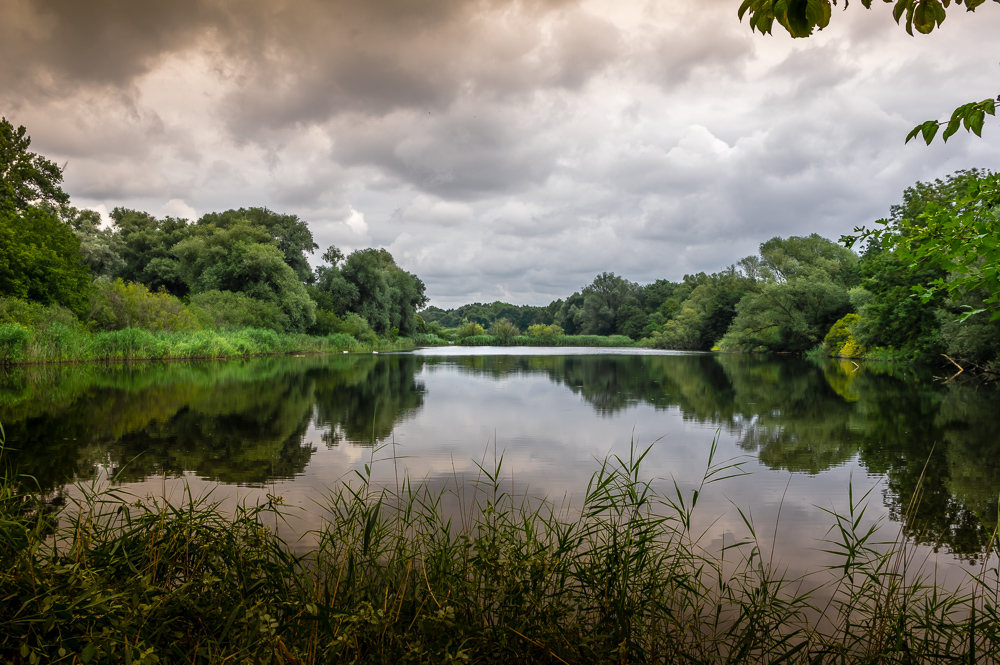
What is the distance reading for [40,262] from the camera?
24.0 metres

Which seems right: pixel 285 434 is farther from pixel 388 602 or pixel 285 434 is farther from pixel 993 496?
pixel 993 496

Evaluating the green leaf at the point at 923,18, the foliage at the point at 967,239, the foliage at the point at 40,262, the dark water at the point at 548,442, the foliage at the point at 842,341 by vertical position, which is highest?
the foliage at the point at 40,262

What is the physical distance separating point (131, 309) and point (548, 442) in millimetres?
27926

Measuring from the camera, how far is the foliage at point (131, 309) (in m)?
27.0

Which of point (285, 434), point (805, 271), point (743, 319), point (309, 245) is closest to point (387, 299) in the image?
point (309, 245)

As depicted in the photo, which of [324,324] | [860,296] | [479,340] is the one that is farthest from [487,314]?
[860,296]

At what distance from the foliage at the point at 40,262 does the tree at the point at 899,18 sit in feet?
94.3

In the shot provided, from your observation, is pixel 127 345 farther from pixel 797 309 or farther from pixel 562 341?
pixel 562 341

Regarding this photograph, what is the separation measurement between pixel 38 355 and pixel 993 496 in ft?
93.1

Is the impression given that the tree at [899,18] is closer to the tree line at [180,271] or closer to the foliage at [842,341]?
the tree line at [180,271]

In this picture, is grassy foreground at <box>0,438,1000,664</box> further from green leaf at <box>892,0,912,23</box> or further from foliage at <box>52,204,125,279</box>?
foliage at <box>52,204,125,279</box>

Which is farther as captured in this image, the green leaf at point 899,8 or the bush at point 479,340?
the bush at point 479,340

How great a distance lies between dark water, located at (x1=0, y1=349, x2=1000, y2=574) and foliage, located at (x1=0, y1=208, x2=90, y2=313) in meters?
9.67

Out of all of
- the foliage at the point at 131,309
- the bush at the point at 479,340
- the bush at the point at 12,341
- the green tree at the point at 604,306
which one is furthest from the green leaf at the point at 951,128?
the green tree at the point at 604,306
